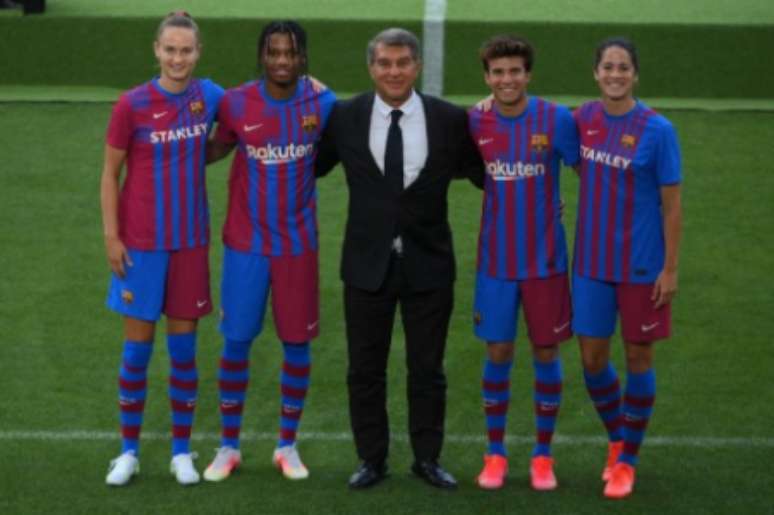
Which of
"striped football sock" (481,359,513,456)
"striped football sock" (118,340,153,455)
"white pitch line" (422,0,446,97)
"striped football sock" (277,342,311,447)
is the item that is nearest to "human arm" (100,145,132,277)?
"striped football sock" (118,340,153,455)

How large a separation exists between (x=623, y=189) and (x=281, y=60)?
124 cm

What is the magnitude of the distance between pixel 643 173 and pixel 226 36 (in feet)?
23.4

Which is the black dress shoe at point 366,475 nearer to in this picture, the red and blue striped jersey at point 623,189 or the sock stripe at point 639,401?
the sock stripe at point 639,401

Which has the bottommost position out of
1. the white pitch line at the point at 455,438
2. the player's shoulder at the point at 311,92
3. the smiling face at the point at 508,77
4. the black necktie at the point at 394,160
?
the white pitch line at the point at 455,438

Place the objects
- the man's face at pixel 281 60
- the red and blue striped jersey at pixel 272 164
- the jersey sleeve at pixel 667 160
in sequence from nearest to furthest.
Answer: the jersey sleeve at pixel 667 160
the man's face at pixel 281 60
the red and blue striped jersey at pixel 272 164

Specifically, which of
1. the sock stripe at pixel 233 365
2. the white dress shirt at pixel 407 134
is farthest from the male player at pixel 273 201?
the white dress shirt at pixel 407 134

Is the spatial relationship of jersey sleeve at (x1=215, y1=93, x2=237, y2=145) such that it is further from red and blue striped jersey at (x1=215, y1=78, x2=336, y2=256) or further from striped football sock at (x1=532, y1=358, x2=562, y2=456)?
striped football sock at (x1=532, y1=358, x2=562, y2=456)

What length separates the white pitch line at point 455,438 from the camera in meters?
7.08

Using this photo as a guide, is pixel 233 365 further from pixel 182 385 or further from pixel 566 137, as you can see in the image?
pixel 566 137

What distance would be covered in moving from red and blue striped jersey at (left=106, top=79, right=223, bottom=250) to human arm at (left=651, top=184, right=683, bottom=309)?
1.61 m

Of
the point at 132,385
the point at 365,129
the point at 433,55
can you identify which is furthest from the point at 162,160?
A: the point at 433,55

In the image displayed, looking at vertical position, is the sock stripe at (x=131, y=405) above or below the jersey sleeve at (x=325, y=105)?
below

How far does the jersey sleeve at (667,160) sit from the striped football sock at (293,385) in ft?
4.65

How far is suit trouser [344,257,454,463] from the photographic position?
6.42 m
